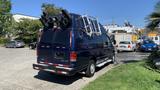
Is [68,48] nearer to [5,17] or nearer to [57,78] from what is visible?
[57,78]

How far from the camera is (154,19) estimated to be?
14906 mm

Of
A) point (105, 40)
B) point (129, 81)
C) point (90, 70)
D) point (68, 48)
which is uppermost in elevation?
point (105, 40)

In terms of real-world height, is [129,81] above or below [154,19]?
below

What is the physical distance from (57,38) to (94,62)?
2634 mm

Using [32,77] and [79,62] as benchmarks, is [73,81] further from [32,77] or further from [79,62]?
[32,77]

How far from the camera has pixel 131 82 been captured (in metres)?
10.1

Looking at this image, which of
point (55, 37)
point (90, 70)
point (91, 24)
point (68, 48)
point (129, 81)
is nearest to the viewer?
point (68, 48)

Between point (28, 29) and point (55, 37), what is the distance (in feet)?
122

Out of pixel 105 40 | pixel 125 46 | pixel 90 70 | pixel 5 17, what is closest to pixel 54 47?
pixel 90 70

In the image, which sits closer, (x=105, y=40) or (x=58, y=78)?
(x=58, y=78)

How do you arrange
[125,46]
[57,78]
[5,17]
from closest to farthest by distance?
[57,78] < [125,46] < [5,17]

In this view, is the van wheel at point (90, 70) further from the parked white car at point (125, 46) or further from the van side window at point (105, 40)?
the parked white car at point (125, 46)

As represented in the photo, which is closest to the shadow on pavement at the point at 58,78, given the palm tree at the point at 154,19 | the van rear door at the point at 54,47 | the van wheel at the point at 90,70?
the van wheel at the point at 90,70

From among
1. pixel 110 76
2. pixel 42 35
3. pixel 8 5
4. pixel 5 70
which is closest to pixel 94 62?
pixel 110 76
